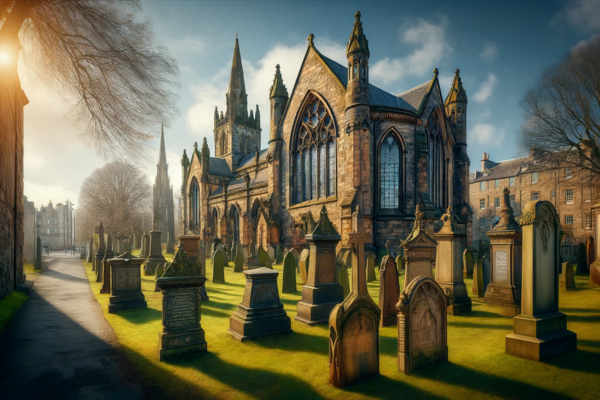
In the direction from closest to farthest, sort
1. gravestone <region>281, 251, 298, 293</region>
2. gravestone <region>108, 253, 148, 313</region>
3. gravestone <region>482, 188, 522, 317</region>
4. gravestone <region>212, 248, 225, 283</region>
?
gravestone <region>482, 188, 522, 317</region>
gravestone <region>108, 253, 148, 313</region>
gravestone <region>281, 251, 298, 293</region>
gravestone <region>212, 248, 225, 283</region>

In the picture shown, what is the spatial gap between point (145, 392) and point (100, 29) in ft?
22.2

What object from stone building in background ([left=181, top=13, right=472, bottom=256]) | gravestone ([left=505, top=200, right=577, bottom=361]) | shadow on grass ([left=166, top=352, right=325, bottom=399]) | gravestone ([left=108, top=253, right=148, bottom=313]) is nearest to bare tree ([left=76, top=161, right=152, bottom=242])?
stone building in background ([left=181, top=13, right=472, bottom=256])

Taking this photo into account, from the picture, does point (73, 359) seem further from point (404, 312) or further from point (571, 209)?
point (571, 209)

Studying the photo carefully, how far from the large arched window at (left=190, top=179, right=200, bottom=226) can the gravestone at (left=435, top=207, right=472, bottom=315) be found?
36362 mm

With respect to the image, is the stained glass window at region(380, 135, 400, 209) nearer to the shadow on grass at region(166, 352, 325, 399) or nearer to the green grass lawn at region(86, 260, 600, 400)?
the green grass lawn at region(86, 260, 600, 400)

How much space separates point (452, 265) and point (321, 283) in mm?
3442

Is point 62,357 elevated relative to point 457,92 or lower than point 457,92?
lower

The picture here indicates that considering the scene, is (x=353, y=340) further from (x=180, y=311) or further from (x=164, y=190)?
(x=164, y=190)

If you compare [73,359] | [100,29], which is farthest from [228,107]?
[73,359]

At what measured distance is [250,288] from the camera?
21.5 feet

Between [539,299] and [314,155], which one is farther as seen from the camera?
[314,155]

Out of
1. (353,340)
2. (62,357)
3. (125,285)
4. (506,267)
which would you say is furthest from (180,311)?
(506,267)

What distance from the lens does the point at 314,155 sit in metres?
22.1

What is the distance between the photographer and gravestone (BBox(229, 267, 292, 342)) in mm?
6336
